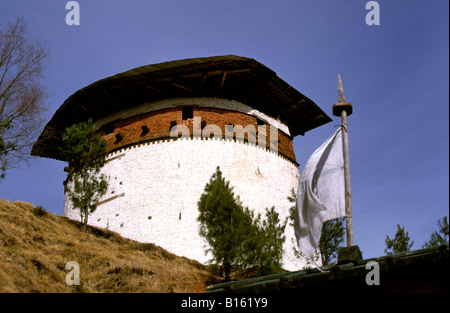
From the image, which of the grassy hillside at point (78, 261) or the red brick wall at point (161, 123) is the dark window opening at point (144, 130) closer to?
the red brick wall at point (161, 123)

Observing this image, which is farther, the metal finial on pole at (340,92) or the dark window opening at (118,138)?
the dark window opening at (118,138)

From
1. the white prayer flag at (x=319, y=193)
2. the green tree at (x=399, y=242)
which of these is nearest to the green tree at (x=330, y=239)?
the green tree at (x=399, y=242)

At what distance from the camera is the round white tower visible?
66.3ft

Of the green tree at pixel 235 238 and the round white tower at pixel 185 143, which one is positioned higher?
the round white tower at pixel 185 143

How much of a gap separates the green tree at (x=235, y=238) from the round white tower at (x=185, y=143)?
4.62 metres

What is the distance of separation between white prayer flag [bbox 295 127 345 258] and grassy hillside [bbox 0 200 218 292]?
7602mm

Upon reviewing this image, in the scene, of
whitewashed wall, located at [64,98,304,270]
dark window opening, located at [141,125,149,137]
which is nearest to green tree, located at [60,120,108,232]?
whitewashed wall, located at [64,98,304,270]

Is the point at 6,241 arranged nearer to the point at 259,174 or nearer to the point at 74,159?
the point at 74,159

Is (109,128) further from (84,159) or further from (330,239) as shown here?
(330,239)

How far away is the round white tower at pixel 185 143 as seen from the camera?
66.3 ft

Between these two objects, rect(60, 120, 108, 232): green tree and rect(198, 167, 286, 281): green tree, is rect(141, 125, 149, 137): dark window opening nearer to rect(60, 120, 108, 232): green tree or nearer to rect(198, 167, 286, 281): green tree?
rect(60, 120, 108, 232): green tree

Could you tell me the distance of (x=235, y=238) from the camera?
45.5ft

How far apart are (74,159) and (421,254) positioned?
1718 cm

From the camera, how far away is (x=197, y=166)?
2073 cm
